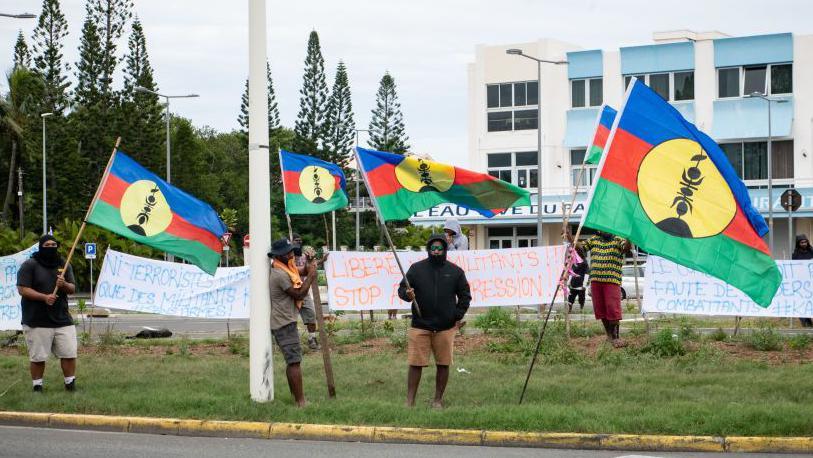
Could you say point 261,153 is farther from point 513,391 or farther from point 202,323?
point 202,323

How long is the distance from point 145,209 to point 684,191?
6238mm

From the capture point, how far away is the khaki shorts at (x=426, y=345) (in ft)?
36.2

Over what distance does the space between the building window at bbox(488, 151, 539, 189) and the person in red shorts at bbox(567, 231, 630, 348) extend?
42646 mm

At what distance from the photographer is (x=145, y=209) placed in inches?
514

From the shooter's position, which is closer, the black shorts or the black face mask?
the black shorts

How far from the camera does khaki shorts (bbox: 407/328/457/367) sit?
1103 cm

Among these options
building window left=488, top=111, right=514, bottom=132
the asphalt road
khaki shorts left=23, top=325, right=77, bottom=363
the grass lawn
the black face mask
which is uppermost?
building window left=488, top=111, right=514, bottom=132

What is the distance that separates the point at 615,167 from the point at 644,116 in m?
0.57

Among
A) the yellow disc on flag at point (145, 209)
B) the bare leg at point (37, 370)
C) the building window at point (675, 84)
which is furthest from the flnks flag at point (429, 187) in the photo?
the building window at point (675, 84)

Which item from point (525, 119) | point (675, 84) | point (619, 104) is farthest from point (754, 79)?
point (525, 119)

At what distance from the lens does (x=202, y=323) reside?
87.7ft

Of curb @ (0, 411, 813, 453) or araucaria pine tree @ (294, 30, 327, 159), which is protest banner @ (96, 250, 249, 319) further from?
araucaria pine tree @ (294, 30, 327, 159)

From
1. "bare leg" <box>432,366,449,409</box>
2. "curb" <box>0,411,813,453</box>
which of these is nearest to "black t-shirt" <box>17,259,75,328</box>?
"curb" <box>0,411,813,453</box>

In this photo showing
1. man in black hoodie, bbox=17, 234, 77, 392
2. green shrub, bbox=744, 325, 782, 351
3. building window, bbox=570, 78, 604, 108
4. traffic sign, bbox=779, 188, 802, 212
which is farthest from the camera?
building window, bbox=570, 78, 604, 108
